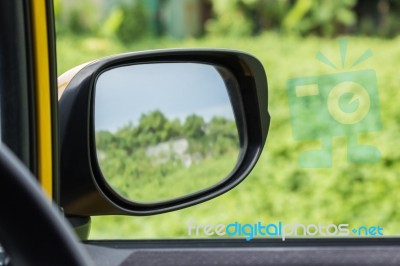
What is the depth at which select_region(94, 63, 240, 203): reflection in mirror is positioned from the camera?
4.16 feet

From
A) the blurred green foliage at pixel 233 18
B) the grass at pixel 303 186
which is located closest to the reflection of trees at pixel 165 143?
the grass at pixel 303 186

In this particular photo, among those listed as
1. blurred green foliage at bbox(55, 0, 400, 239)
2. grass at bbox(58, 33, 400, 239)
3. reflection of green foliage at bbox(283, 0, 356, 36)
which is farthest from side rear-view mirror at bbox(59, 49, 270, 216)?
reflection of green foliage at bbox(283, 0, 356, 36)

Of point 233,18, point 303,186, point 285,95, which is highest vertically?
point 233,18

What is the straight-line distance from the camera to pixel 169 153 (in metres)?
1.52

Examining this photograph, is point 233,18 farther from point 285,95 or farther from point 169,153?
point 169,153

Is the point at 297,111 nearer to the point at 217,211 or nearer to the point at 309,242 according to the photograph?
the point at 217,211

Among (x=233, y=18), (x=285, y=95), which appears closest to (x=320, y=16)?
(x=233, y=18)

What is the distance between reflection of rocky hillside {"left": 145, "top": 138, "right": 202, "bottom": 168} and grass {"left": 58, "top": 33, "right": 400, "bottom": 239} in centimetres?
53

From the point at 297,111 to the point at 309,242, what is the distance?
574 mm

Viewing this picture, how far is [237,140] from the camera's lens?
1.29 meters

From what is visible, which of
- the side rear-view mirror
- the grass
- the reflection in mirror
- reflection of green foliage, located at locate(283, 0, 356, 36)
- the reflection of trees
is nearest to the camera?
the side rear-view mirror

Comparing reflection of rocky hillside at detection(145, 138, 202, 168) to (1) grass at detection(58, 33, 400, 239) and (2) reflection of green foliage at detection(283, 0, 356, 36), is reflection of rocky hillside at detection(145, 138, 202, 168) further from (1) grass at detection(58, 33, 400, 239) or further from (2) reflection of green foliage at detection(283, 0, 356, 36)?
(2) reflection of green foliage at detection(283, 0, 356, 36)

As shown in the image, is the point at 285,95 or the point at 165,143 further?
the point at 285,95

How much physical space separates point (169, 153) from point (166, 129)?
0.16 ft
